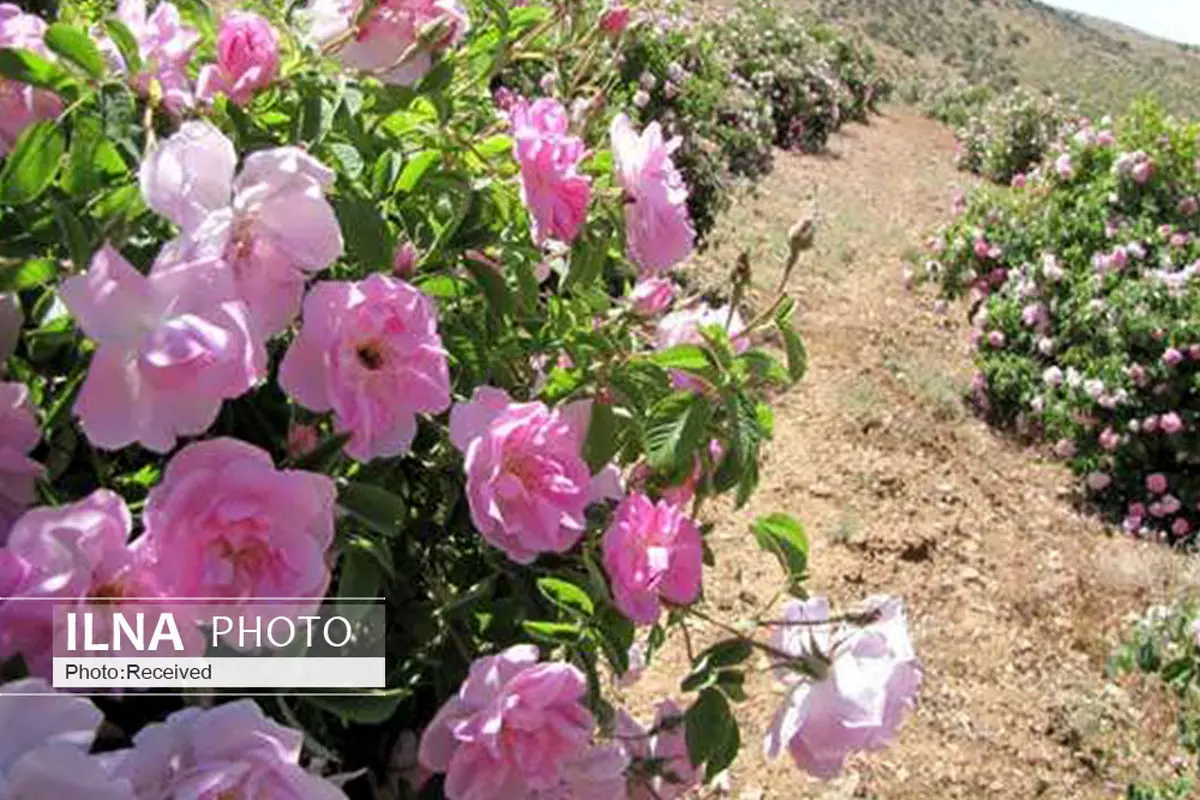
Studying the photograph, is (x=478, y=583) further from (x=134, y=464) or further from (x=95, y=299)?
(x=95, y=299)

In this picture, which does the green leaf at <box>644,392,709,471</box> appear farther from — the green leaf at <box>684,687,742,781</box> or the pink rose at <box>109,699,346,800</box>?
the pink rose at <box>109,699,346,800</box>

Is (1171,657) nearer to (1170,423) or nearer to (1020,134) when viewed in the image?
(1170,423)

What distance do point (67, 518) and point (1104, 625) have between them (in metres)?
4.16

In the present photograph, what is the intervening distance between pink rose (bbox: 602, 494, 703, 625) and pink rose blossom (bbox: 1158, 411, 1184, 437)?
4.64m

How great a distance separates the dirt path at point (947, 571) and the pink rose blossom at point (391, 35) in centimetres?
267

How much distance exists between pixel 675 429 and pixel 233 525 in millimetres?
404

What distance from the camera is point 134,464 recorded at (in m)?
1.02

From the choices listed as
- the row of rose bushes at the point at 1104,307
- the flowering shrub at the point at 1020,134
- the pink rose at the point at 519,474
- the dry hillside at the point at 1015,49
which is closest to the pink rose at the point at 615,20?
the pink rose at the point at 519,474

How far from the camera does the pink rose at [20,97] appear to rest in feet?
3.17

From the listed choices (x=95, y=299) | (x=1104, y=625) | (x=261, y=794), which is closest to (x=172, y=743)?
(x=261, y=794)

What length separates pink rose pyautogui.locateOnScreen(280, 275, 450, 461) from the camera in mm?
876

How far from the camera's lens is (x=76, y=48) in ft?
2.97

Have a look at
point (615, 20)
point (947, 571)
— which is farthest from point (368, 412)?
point (947, 571)

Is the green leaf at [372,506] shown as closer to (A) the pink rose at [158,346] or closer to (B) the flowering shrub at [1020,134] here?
(A) the pink rose at [158,346]
